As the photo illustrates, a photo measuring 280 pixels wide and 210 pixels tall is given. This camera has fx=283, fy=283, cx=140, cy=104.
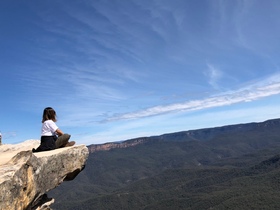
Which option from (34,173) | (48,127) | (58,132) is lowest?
(34,173)

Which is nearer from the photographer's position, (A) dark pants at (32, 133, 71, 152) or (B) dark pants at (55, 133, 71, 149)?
(A) dark pants at (32, 133, 71, 152)

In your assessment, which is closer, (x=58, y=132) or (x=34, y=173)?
(x=34, y=173)

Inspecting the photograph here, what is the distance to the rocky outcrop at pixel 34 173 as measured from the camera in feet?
41.9

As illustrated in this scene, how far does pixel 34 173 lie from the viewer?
15.2 meters

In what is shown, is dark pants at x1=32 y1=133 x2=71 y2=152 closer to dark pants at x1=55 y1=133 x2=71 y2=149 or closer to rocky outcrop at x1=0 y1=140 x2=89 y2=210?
dark pants at x1=55 y1=133 x2=71 y2=149

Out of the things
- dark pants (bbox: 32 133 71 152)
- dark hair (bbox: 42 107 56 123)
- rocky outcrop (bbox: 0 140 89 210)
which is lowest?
rocky outcrop (bbox: 0 140 89 210)

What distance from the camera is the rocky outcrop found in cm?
1277

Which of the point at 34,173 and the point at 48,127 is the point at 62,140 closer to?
the point at 48,127

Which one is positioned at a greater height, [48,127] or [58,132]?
[48,127]

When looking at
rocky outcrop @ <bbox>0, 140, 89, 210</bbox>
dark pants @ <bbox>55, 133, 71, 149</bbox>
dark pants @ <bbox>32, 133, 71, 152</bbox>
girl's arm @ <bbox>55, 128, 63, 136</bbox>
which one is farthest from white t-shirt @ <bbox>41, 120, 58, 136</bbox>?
rocky outcrop @ <bbox>0, 140, 89, 210</bbox>

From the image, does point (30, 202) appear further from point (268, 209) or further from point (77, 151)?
point (268, 209)

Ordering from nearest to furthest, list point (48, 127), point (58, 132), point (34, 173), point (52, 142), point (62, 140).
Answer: point (34, 173)
point (48, 127)
point (58, 132)
point (52, 142)
point (62, 140)

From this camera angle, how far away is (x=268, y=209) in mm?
197750

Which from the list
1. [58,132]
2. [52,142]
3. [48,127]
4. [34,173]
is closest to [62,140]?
[52,142]
